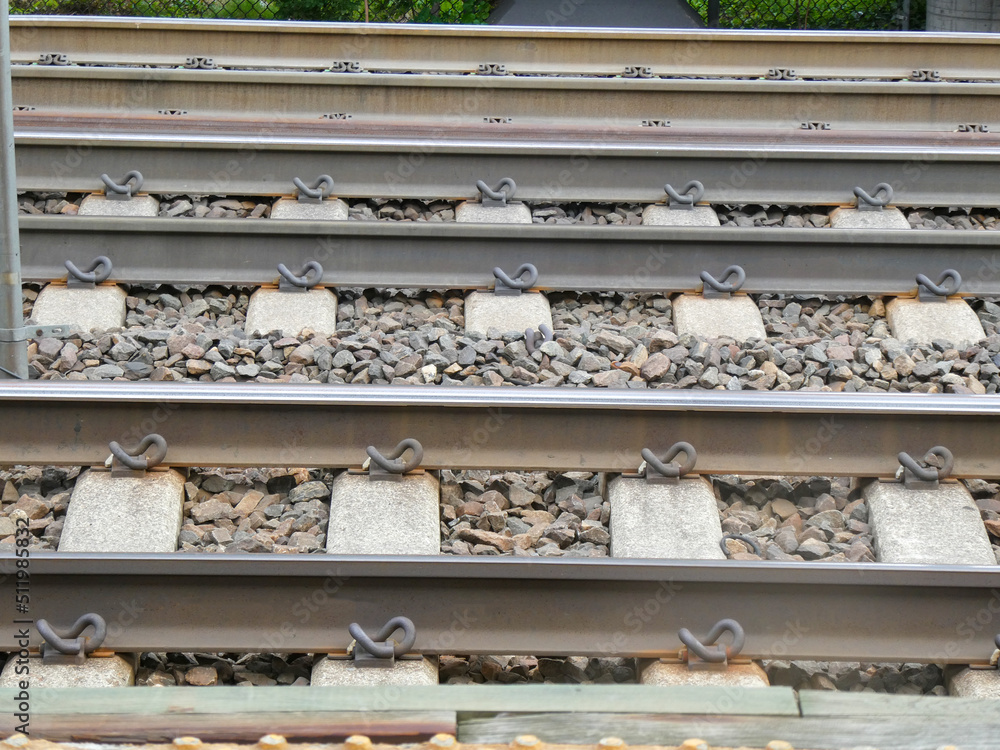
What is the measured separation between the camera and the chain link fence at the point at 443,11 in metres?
10.9

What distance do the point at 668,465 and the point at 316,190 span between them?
9.92 feet

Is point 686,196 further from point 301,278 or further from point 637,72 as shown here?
point 637,72

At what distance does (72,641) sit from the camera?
3207mm

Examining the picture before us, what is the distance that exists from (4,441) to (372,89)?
412cm

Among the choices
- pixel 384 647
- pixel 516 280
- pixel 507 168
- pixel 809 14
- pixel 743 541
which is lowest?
pixel 384 647

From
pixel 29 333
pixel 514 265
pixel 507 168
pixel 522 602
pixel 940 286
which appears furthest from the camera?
pixel 507 168

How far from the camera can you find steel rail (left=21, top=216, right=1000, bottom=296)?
5332 millimetres

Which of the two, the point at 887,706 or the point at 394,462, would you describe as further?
the point at 394,462

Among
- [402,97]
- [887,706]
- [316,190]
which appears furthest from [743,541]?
[402,97]

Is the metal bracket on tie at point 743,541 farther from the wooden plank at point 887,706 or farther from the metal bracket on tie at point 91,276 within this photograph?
the metal bracket on tie at point 91,276

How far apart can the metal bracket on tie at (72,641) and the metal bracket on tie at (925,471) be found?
8.88 ft

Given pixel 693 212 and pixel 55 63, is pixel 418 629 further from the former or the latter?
pixel 55 63

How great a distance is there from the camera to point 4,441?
13.1ft

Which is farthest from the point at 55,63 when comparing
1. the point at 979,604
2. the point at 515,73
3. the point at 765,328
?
the point at 979,604
